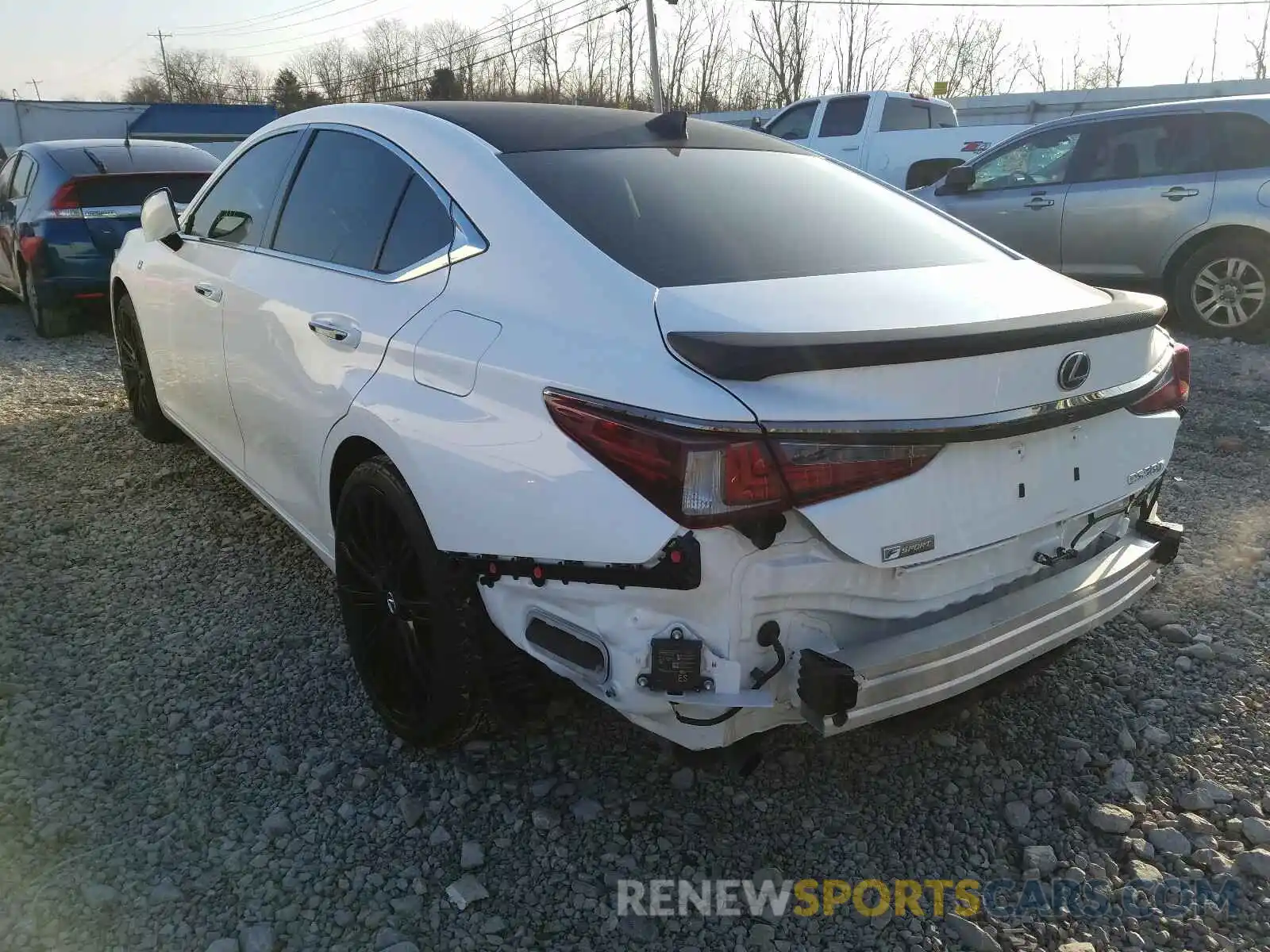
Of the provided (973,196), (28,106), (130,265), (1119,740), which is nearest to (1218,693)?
(1119,740)

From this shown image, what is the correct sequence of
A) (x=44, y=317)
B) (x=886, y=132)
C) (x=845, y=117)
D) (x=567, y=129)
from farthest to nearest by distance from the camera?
(x=845, y=117) < (x=886, y=132) < (x=44, y=317) < (x=567, y=129)

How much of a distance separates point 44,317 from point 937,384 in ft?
25.9

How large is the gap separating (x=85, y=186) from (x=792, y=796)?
7.47 m

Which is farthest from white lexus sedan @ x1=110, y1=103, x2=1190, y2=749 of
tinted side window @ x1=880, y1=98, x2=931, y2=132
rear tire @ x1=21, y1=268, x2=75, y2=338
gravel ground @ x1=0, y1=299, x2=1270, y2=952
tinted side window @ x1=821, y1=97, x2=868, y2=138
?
tinted side window @ x1=880, y1=98, x2=931, y2=132

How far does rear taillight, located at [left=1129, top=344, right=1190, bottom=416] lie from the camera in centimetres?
241

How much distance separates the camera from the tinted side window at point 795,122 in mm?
12844

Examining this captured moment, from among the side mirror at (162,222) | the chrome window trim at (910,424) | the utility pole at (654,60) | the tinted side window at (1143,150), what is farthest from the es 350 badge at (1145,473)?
the utility pole at (654,60)

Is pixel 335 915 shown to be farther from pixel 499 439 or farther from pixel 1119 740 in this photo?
pixel 1119 740

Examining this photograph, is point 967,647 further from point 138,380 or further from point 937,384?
point 138,380

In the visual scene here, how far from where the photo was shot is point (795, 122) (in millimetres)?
13188

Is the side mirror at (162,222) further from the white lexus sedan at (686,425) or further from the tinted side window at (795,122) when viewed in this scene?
the tinted side window at (795,122)

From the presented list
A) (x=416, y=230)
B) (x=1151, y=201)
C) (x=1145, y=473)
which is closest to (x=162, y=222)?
(x=416, y=230)

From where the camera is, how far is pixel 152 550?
389 centimetres

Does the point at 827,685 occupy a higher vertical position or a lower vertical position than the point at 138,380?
higher
